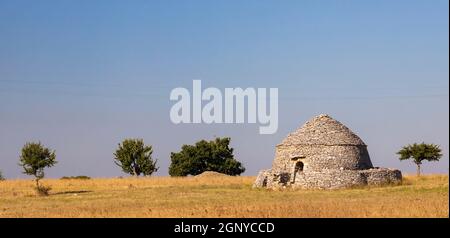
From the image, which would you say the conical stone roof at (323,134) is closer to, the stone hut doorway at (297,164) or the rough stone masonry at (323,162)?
the rough stone masonry at (323,162)

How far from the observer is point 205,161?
75750 millimetres

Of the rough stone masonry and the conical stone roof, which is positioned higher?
the conical stone roof

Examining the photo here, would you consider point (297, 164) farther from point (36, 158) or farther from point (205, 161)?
point (205, 161)

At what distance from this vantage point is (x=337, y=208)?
20.0 meters

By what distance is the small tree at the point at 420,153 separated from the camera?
5975 cm

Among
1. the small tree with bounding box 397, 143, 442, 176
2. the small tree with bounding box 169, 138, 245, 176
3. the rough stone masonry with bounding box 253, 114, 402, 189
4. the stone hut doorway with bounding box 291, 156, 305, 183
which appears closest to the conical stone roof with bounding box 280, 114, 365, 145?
the rough stone masonry with bounding box 253, 114, 402, 189

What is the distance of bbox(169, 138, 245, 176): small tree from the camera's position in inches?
2967

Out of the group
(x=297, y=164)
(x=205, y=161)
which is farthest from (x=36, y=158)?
(x=205, y=161)

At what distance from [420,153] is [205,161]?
2588 centimetres

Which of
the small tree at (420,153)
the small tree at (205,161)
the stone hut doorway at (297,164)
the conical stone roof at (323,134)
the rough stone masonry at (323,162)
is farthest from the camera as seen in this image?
the small tree at (205,161)

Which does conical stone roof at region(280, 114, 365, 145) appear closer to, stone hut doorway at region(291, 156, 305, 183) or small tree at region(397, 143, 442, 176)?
stone hut doorway at region(291, 156, 305, 183)

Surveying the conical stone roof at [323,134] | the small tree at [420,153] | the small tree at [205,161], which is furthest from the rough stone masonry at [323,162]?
the small tree at [205,161]
